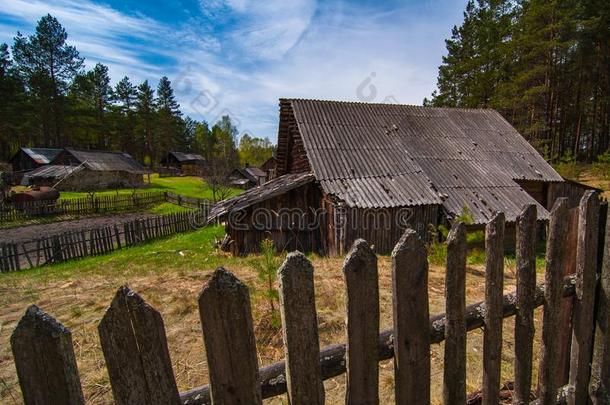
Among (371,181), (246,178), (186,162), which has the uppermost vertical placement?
(186,162)

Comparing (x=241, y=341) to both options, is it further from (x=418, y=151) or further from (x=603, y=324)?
(x=418, y=151)

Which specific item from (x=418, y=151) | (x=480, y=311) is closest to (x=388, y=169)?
(x=418, y=151)

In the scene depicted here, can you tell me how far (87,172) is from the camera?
38.1 metres

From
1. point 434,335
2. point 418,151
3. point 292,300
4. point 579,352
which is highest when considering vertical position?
point 418,151

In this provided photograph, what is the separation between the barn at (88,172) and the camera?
119 feet

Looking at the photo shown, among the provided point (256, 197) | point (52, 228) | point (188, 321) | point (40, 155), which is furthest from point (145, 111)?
point (188, 321)

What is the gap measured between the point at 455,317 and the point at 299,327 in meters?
0.95

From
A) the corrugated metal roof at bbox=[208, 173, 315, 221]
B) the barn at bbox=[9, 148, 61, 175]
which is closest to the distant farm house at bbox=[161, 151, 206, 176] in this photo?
the barn at bbox=[9, 148, 61, 175]

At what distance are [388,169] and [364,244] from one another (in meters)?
11.9

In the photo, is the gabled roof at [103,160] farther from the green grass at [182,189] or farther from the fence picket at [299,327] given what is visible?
the fence picket at [299,327]

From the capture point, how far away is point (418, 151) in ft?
47.9

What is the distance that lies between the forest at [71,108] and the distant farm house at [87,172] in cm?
815

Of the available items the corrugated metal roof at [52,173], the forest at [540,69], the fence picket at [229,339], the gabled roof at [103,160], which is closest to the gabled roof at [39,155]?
the gabled roof at [103,160]

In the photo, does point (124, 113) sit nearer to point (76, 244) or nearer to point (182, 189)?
point (182, 189)
